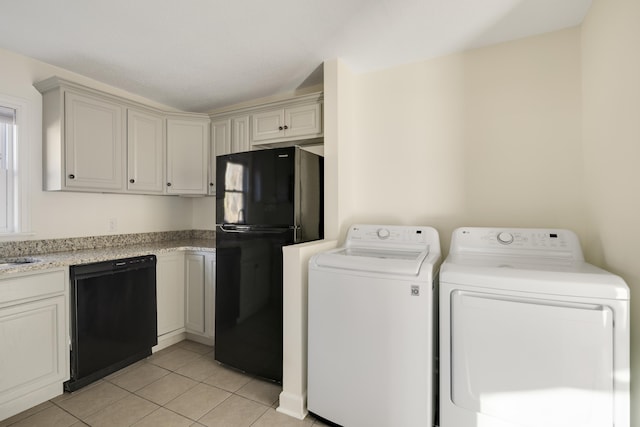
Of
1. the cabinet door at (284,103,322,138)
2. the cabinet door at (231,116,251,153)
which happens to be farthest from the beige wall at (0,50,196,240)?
the cabinet door at (284,103,322,138)

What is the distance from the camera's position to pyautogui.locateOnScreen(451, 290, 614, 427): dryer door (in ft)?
3.92

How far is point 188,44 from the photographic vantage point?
6.81ft

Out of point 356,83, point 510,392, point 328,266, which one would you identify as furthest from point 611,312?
point 356,83

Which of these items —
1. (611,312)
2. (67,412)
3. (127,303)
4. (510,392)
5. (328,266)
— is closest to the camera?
(611,312)

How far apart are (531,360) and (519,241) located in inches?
28.7

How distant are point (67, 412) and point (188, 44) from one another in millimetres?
2502

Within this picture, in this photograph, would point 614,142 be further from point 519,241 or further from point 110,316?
point 110,316

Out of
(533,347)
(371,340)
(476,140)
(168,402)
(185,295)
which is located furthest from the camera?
(185,295)

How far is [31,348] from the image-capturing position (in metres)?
1.85

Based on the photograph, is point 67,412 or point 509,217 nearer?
point 67,412

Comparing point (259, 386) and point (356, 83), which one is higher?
point (356, 83)

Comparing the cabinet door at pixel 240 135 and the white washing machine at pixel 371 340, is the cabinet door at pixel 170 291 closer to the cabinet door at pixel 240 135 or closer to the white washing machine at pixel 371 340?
the cabinet door at pixel 240 135

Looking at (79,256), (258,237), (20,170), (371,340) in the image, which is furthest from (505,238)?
(20,170)

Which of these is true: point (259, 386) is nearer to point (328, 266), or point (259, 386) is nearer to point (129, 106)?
point (328, 266)
